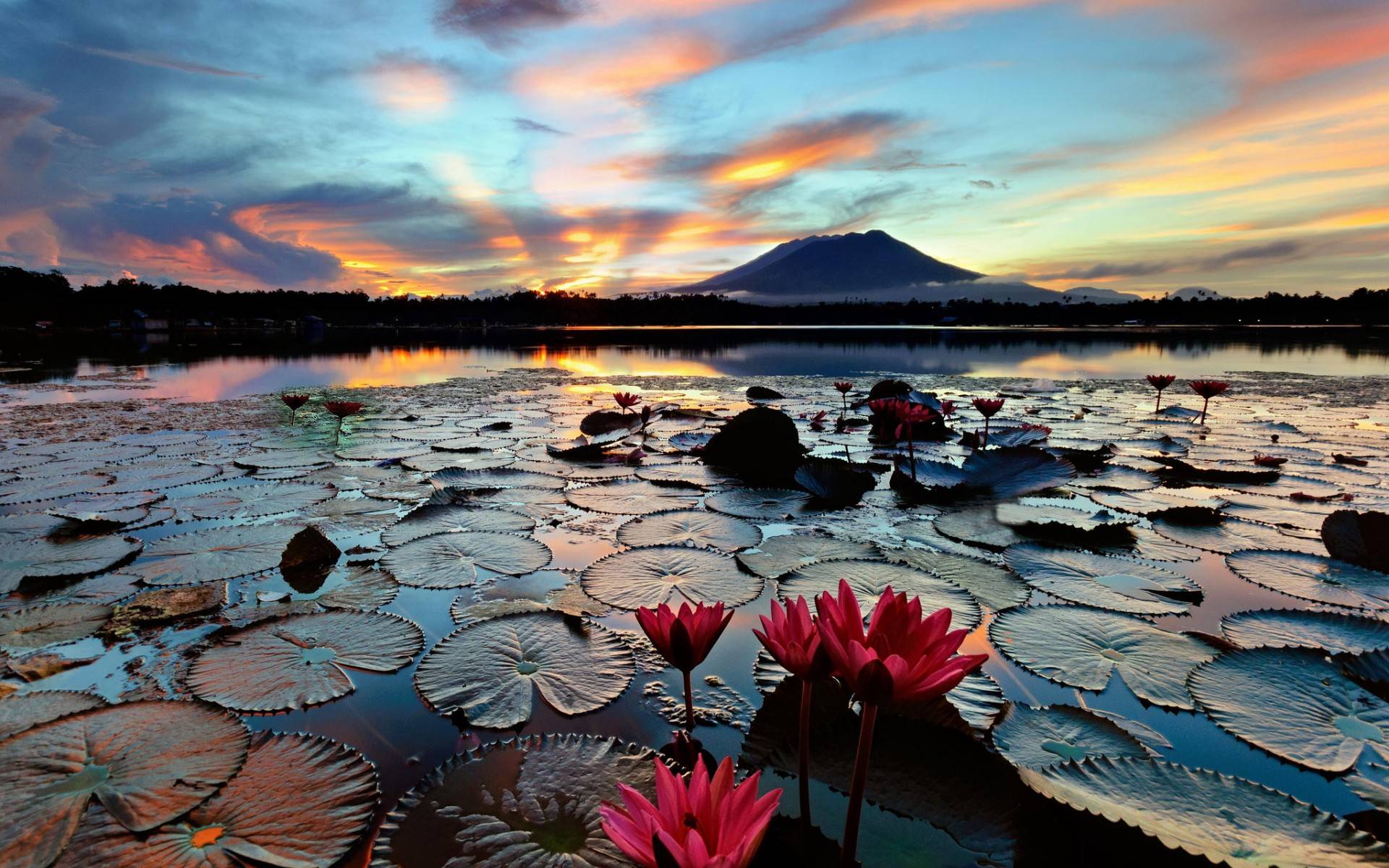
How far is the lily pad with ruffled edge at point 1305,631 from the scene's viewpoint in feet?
5.67

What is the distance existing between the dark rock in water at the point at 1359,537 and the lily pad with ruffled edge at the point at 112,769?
3.60 m

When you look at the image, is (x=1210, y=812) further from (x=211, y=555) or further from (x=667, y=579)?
(x=211, y=555)

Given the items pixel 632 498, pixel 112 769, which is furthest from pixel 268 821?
pixel 632 498

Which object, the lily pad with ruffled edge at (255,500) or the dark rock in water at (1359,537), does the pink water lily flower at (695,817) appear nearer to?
the dark rock in water at (1359,537)

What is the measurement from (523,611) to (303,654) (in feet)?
1.97

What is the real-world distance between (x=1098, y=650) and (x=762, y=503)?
5.90ft

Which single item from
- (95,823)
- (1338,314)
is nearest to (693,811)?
(95,823)

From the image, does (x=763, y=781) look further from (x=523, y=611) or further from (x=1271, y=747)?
(x=1271, y=747)

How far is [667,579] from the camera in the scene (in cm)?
224

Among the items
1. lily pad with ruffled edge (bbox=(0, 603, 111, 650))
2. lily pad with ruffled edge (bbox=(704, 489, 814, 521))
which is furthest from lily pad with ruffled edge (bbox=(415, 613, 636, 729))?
lily pad with ruffled edge (bbox=(704, 489, 814, 521))

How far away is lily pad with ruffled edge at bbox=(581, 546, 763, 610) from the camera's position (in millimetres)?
2082

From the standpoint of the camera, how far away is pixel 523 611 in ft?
6.34

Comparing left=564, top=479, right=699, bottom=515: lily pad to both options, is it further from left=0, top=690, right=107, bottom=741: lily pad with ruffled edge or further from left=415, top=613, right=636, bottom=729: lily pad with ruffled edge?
left=0, top=690, right=107, bottom=741: lily pad with ruffled edge

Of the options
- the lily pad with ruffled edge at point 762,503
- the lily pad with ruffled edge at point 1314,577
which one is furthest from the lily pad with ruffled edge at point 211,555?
the lily pad with ruffled edge at point 1314,577
